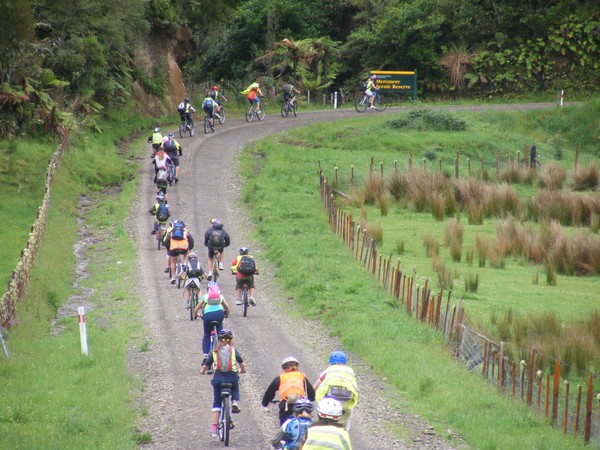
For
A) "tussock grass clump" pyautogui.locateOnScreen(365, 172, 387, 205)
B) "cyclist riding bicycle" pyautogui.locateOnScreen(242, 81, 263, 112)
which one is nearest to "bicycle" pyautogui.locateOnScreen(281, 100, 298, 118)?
"cyclist riding bicycle" pyautogui.locateOnScreen(242, 81, 263, 112)

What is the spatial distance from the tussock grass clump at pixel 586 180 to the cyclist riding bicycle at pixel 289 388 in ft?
83.9

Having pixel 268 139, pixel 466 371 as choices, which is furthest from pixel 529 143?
pixel 466 371

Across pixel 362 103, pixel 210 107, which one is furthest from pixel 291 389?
pixel 362 103

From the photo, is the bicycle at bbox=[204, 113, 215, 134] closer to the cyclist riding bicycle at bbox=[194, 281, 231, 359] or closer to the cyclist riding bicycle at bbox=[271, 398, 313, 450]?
the cyclist riding bicycle at bbox=[194, 281, 231, 359]

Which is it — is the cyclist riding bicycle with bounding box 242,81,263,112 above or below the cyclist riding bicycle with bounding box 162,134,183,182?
above

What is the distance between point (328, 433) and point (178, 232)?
13.6 meters

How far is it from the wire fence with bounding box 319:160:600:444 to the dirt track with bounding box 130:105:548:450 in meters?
1.80

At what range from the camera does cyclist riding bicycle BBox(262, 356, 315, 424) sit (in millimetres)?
11797

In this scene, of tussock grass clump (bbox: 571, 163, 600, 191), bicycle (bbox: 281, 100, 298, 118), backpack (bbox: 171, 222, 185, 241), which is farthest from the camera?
bicycle (bbox: 281, 100, 298, 118)

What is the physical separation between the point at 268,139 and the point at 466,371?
2726 cm

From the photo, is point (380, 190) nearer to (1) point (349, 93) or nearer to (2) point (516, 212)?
(2) point (516, 212)

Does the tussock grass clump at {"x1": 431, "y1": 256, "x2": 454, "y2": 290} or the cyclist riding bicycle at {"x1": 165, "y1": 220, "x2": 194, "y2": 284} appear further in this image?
the tussock grass clump at {"x1": 431, "y1": 256, "x2": 454, "y2": 290}

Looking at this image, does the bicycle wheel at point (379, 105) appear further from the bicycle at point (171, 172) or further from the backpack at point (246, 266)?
the backpack at point (246, 266)

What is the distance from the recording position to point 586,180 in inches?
1400
